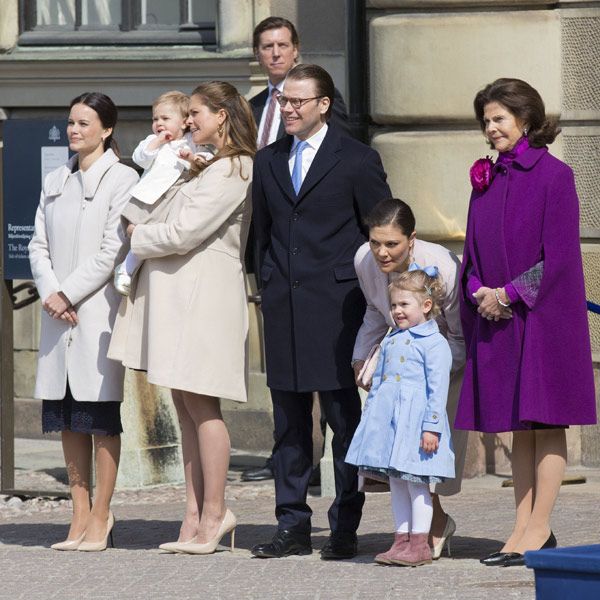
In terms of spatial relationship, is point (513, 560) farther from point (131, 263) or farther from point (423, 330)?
point (131, 263)

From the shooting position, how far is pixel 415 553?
290 inches

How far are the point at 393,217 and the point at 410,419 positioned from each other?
0.79 metres

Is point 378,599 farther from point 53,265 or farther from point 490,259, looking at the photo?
point 53,265

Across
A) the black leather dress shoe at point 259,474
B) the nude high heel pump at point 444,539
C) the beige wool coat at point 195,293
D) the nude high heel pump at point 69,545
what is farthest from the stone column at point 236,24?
the nude high heel pump at point 444,539

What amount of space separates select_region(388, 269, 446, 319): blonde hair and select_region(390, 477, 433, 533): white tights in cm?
67

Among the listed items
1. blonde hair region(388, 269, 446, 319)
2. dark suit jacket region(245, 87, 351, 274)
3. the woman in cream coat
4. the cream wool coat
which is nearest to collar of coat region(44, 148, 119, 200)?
the cream wool coat

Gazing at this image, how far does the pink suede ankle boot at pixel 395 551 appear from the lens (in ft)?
24.2

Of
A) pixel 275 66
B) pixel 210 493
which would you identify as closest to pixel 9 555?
pixel 210 493

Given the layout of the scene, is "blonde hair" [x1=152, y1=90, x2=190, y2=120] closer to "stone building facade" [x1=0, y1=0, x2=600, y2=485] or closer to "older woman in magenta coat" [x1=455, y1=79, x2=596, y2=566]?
"older woman in magenta coat" [x1=455, y1=79, x2=596, y2=566]

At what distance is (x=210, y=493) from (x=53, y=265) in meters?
1.28

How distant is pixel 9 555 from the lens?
8.17 metres

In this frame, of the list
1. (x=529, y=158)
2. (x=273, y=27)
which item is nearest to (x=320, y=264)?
(x=529, y=158)

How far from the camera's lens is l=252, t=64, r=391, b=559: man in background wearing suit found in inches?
304

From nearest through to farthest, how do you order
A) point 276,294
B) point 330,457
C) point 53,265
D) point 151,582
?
point 151,582
point 276,294
point 53,265
point 330,457
